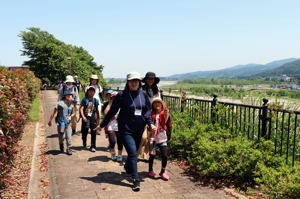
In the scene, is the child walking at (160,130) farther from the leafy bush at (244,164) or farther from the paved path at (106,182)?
the leafy bush at (244,164)

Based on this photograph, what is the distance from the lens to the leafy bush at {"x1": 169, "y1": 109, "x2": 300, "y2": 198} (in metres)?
4.00

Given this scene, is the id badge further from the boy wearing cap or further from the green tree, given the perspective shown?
the green tree

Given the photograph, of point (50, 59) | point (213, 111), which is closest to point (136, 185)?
point (213, 111)

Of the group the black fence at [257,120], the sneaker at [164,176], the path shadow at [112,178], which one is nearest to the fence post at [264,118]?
the black fence at [257,120]

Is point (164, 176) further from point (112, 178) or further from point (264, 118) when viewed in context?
point (264, 118)

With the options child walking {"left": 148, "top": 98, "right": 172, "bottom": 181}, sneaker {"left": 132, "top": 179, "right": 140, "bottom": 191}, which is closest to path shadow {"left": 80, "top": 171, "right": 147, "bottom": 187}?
sneaker {"left": 132, "top": 179, "right": 140, "bottom": 191}

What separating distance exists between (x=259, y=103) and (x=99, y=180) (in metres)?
4.47

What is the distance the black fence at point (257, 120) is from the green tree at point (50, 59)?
41.8 m

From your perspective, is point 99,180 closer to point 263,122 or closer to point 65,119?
point 65,119

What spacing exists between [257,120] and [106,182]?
3.65 m

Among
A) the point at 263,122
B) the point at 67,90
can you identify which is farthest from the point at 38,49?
the point at 263,122

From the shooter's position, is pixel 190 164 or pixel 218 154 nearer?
pixel 218 154

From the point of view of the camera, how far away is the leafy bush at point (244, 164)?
13.1 ft

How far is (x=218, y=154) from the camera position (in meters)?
5.07
